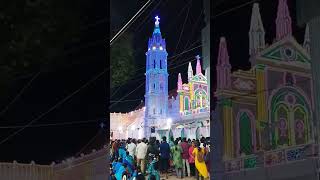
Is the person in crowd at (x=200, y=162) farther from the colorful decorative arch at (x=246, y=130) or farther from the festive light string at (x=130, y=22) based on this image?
the festive light string at (x=130, y=22)

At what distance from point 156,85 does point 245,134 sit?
963mm

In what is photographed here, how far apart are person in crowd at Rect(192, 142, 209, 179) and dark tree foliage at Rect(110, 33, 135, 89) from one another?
97 cm

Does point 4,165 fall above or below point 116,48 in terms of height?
below

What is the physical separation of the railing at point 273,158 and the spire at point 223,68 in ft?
1.97

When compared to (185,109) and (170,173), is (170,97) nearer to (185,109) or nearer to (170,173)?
(185,109)

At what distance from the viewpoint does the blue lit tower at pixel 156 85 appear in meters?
4.64

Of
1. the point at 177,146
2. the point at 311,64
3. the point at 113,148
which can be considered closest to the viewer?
the point at 311,64

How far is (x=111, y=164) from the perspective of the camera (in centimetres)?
476

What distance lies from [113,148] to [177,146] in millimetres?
646

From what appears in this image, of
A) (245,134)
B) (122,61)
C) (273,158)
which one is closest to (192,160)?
(245,134)

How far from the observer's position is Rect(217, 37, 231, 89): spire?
13.9 feet

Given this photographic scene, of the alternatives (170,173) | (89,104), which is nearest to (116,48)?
(89,104)

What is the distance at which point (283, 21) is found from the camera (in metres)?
4.02

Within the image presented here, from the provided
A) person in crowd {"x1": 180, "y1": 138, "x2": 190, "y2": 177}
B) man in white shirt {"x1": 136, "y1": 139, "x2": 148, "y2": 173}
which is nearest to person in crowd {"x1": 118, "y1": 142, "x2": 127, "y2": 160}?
man in white shirt {"x1": 136, "y1": 139, "x2": 148, "y2": 173}
